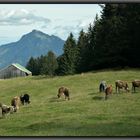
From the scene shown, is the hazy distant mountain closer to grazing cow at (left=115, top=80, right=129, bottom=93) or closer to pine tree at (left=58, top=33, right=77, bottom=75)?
pine tree at (left=58, top=33, right=77, bottom=75)

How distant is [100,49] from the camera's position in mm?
11195

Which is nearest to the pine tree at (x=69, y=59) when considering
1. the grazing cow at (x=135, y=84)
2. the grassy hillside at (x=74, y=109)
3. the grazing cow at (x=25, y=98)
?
the grassy hillside at (x=74, y=109)

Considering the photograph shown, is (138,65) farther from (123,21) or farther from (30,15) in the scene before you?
(30,15)

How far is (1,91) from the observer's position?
11.0 m

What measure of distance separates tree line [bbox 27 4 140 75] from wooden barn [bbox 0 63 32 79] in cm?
10

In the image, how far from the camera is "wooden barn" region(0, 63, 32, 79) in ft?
36.1

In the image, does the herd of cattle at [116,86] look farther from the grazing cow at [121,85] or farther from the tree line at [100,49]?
the tree line at [100,49]

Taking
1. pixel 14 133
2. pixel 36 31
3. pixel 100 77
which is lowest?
pixel 14 133

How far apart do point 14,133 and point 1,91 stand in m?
0.64

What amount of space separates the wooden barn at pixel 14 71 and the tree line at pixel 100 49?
98 millimetres

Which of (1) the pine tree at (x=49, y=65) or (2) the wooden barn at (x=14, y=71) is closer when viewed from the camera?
(2) the wooden barn at (x=14, y=71)

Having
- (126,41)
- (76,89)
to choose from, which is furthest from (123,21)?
(76,89)

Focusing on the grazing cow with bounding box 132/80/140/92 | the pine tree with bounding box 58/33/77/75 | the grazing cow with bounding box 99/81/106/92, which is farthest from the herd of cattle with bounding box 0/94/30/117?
the grazing cow with bounding box 132/80/140/92

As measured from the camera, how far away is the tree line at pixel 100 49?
11.1 meters
